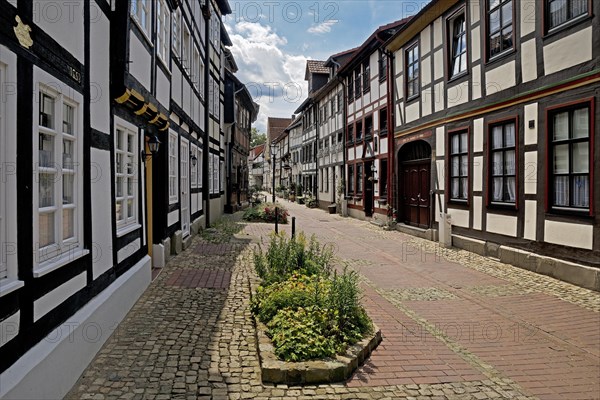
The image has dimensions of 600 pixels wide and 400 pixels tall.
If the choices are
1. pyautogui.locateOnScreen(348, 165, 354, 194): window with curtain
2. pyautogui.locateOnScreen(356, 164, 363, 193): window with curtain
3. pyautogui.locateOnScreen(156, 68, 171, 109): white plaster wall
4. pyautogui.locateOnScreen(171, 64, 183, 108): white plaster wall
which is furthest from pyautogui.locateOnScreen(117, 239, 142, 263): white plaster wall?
pyautogui.locateOnScreen(348, 165, 354, 194): window with curtain

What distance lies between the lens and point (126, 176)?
5867 millimetres

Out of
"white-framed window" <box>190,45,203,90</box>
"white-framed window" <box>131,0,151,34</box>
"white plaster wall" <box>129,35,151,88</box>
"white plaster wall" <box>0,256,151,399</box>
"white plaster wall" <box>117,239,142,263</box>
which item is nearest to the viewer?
"white plaster wall" <box>0,256,151,399</box>

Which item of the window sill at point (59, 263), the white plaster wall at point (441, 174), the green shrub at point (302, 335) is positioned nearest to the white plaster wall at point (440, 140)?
the white plaster wall at point (441, 174)

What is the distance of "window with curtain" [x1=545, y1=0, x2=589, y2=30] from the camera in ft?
23.7

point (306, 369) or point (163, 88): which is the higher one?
point (163, 88)

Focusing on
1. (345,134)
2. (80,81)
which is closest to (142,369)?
(80,81)

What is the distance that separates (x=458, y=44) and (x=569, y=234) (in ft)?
20.2

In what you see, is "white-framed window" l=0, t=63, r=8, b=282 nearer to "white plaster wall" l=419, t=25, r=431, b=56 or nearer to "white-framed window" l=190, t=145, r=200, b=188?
"white-framed window" l=190, t=145, r=200, b=188

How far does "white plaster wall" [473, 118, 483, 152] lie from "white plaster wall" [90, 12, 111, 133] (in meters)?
8.31

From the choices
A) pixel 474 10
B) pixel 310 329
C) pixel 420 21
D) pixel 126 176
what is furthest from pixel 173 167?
pixel 420 21

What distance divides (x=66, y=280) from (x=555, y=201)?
7974 mm

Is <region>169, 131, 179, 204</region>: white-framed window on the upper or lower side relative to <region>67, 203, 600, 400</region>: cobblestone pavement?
upper

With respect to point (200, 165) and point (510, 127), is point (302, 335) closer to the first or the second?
point (510, 127)

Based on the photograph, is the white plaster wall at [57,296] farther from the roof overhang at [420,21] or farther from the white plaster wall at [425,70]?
the white plaster wall at [425,70]
